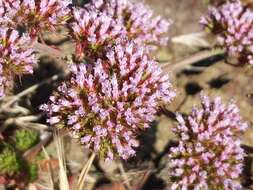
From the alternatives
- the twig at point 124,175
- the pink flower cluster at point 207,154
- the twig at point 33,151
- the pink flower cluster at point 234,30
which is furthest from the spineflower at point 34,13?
the pink flower cluster at point 234,30

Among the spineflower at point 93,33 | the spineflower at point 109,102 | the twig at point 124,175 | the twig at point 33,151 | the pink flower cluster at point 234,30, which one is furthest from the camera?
the pink flower cluster at point 234,30

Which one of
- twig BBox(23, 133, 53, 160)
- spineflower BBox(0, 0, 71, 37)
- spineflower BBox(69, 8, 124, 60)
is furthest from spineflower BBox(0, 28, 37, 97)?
twig BBox(23, 133, 53, 160)

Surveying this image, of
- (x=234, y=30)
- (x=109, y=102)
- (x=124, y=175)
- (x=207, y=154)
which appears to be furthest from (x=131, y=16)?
(x=207, y=154)

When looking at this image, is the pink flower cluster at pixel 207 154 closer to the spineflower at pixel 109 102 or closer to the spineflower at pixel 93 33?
the spineflower at pixel 109 102

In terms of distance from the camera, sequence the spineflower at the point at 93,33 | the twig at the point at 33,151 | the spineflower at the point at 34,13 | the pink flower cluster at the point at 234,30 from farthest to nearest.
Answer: the pink flower cluster at the point at 234,30, the twig at the point at 33,151, the spineflower at the point at 93,33, the spineflower at the point at 34,13

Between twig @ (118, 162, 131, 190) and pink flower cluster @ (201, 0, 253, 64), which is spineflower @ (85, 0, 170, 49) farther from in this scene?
twig @ (118, 162, 131, 190)

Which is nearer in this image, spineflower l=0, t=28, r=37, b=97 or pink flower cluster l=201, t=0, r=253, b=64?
spineflower l=0, t=28, r=37, b=97
